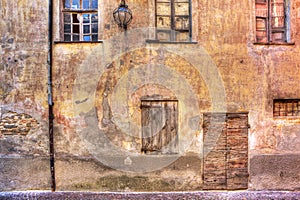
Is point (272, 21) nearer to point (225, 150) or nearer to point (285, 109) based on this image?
point (285, 109)

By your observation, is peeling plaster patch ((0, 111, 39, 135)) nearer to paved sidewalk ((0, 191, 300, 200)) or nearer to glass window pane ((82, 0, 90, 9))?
paved sidewalk ((0, 191, 300, 200))

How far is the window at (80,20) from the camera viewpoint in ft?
22.7

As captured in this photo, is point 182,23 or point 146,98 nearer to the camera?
point 146,98

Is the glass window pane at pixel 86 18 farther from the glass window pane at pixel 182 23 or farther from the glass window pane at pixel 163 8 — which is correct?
the glass window pane at pixel 182 23

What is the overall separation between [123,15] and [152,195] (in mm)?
4656

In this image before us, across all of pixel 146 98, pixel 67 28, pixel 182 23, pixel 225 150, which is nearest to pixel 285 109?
pixel 225 150

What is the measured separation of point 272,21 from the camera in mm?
7133

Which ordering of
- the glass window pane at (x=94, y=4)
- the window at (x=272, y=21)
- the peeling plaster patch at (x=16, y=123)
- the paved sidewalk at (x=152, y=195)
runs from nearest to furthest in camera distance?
the paved sidewalk at (x=152, y=195) → the peeling plaster patch at (x=16, y=123) → the glass window pane at (x=94, y=4) → the window at (x=272, y=21)

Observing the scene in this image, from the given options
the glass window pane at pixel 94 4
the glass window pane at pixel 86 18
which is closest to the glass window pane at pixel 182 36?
the glass window pane at pixel 94 4

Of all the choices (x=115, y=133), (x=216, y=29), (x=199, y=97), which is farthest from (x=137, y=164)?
(x=216, y=29)

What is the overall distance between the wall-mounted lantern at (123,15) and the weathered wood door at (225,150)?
3183 mm

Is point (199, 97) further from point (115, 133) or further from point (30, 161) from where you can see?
point (30, 161)

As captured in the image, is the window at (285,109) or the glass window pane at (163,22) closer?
the glass window pane at (163,22)

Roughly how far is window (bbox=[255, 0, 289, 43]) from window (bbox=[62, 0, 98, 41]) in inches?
175
